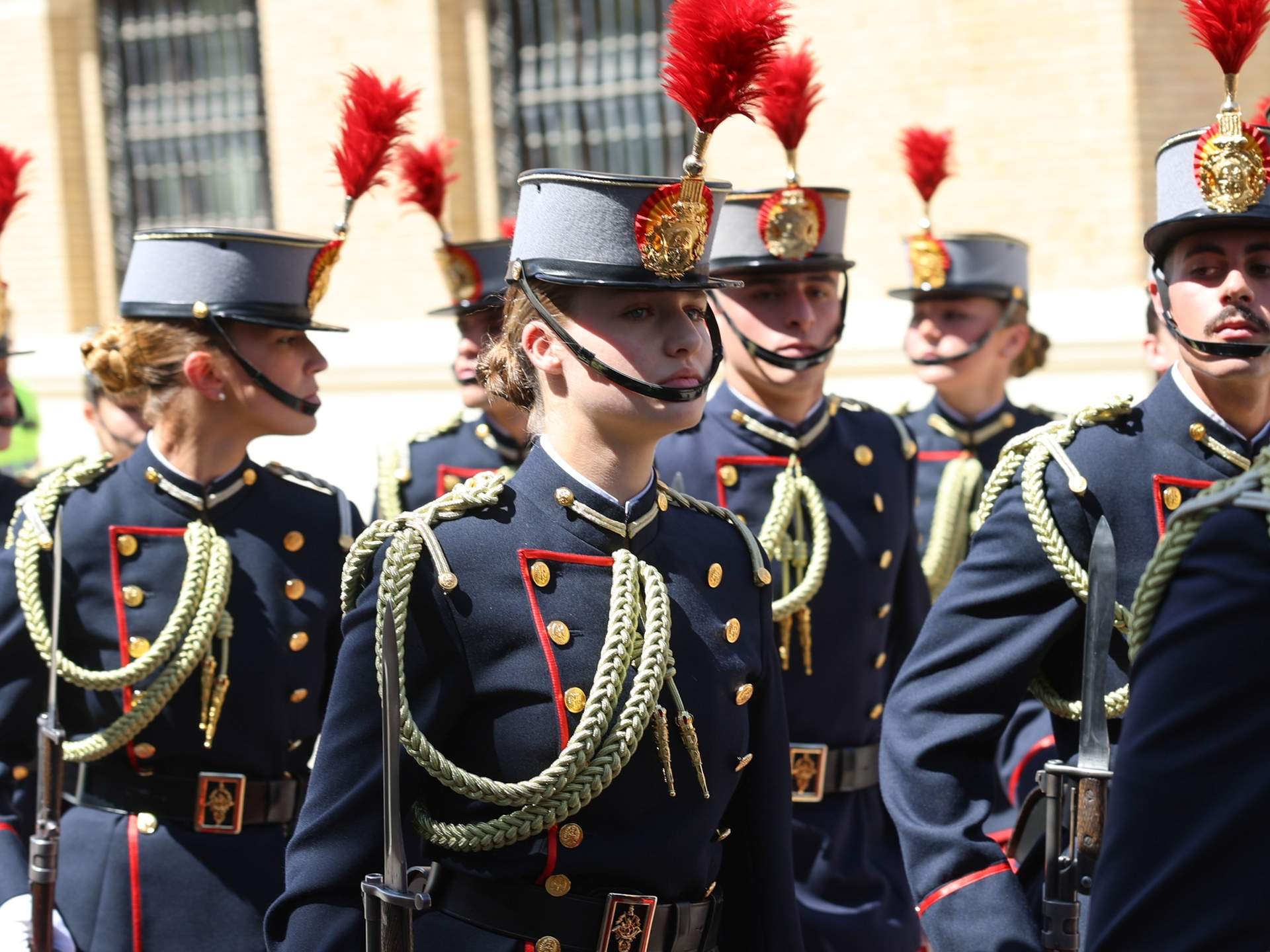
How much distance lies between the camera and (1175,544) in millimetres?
1926

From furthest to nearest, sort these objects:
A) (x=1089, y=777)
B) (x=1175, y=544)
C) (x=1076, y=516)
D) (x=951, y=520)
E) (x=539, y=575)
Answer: (x=951, y=520) < (x=1076, y=516) < (x=1089, y=777) < (x=539, y=575) < (x=1175, y=544)

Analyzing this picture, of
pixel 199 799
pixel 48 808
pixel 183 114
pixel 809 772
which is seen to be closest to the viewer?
pixel 48 808

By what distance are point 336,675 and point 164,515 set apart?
1.42 meters

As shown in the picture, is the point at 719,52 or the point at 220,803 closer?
the point at 719,52

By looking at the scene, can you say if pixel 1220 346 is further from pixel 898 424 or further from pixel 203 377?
pixel 203 377

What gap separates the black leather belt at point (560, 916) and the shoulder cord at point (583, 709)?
72 mm

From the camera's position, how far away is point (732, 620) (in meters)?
2.94

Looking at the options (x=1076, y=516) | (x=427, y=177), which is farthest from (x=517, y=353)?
(x=427, y=177)

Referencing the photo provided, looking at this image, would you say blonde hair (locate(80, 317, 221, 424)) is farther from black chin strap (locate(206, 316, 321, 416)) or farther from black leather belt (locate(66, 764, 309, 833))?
black leather belt (locate(66, 764, 309, 833))

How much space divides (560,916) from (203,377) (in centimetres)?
188

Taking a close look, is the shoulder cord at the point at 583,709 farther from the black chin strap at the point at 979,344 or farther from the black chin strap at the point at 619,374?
the black chin strap at the point at 979,344

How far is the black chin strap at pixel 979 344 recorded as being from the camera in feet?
22.1

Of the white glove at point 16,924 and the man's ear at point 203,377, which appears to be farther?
the man's ear at point 203,377

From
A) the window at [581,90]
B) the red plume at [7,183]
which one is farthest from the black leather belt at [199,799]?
the window at [581,90]
